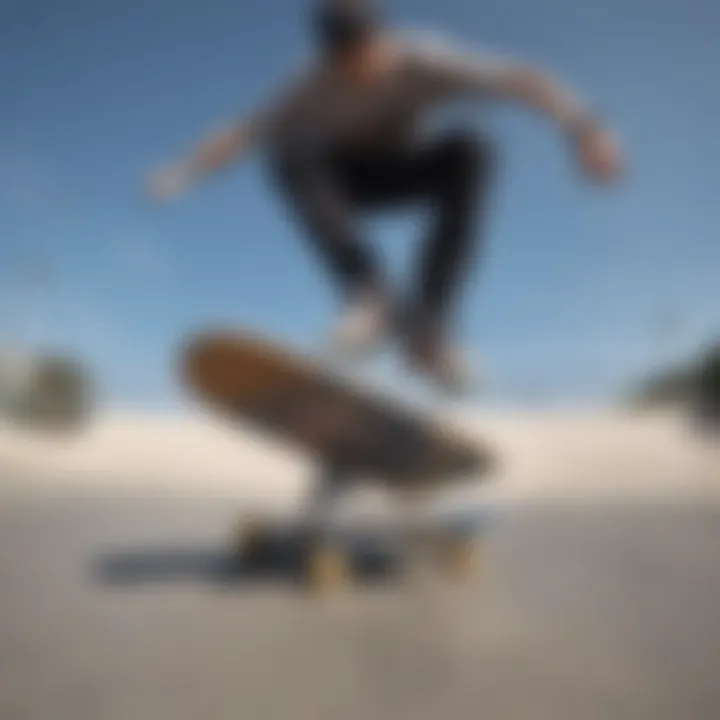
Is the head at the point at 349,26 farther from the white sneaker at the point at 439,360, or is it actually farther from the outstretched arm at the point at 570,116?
the white sneaker at the point at 439,360

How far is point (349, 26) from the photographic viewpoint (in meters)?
0.87

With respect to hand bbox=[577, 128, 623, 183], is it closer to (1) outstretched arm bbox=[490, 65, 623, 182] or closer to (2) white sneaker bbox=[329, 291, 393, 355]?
(1) outstretched arm bbox=[490, 65, 623, 182]

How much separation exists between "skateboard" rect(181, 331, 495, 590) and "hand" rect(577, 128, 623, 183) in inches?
14.4

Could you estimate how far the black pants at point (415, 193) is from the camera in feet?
2.95

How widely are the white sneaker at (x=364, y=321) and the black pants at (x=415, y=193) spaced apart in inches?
1.0

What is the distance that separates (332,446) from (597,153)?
495mm

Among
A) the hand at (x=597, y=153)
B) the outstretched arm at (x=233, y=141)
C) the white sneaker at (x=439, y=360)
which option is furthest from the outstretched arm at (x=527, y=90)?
the white sneaker at (x=439, y=360)

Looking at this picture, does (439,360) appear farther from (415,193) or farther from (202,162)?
(202,162)

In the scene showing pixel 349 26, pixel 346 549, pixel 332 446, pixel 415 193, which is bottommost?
pixel 346 549

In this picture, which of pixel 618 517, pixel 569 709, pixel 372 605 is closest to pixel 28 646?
pixel 372 605

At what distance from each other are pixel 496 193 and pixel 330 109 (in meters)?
0.23

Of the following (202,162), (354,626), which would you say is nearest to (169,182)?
(202,162)

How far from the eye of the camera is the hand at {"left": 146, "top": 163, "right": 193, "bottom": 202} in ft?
3.15

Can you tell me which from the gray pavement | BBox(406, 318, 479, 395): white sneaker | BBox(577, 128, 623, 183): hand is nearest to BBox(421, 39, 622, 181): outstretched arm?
BBox(577, 128, 623, 183): hand
